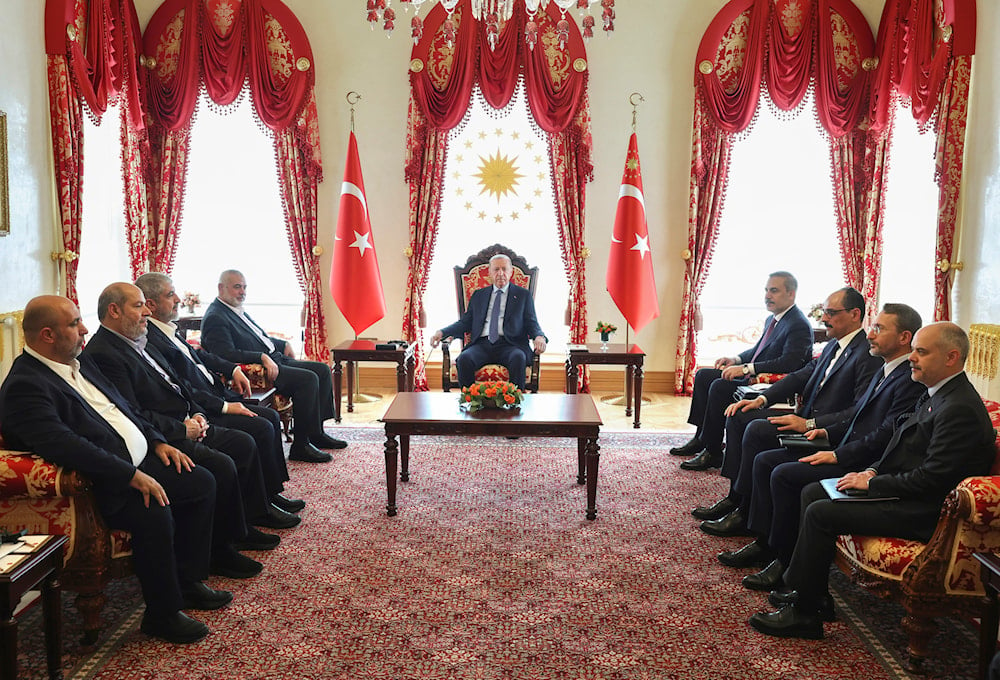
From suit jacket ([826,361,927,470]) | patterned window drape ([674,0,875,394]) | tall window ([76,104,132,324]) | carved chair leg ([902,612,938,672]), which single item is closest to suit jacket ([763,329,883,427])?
suit jacket ([826,361,927,470])

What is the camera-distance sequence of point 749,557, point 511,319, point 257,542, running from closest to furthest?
point 749,557 → point 257,542 → point 511,319

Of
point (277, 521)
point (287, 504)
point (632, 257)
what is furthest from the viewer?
point (632, 257)

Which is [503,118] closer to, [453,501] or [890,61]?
[890,61]

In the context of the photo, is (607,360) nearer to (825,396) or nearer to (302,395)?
(825,396)

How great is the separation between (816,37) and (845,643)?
18.6 ft

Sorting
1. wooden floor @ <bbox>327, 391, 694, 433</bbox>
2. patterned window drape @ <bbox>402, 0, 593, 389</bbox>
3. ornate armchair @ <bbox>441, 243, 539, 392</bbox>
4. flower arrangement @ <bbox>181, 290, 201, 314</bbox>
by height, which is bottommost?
wooden floor @ <bbox>327, 391, 694, 433</bbox>

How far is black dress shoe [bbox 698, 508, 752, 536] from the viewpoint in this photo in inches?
168

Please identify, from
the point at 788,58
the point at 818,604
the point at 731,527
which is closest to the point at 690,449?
the point at 731,527

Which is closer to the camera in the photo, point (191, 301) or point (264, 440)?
point (264, 440)

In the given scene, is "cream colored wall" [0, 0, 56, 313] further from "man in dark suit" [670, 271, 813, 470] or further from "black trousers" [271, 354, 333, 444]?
"man in dark suit" [670, 271, 813, 470]

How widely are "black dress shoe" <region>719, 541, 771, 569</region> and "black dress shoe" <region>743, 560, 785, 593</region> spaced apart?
0.66ft

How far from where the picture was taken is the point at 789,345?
17.1 ft

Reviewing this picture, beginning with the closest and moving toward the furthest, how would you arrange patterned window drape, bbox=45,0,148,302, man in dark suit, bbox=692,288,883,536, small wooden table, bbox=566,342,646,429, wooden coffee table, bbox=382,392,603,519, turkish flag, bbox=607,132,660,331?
1. man in dark suit, bbox=692,288,883,536
2. wooden coffee table, bbox=382,392,603,519
3. patterned window drape, bbox=45,0,148,302
4. small wooden table, bbox=566,342,646,429
5. turkish flag, bbox=607,132,660,331

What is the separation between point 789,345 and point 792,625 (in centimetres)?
238
